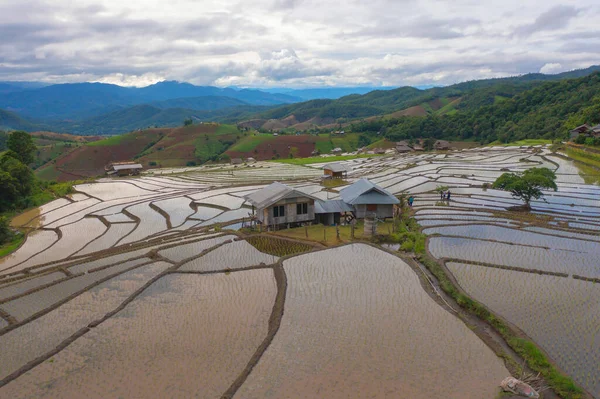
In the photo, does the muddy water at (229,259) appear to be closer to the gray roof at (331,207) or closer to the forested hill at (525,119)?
the gray roof at (331,207)

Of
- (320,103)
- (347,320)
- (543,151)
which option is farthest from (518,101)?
(320,103)

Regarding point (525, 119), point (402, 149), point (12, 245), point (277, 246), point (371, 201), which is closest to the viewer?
point (277, 246)

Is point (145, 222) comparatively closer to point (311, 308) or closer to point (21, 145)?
point (311, 308)

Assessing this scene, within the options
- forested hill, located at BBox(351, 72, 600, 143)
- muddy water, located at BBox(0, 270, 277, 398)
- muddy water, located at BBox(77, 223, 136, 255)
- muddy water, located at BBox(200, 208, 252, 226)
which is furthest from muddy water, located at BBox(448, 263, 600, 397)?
forested hill, located at BBox(351, 72, 600, 143)

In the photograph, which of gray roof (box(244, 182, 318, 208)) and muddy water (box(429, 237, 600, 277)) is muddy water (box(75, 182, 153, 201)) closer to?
gray roof (box(244, 182, 318, 208))

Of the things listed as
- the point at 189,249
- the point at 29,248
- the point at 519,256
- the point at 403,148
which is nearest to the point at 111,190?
the point at 29,248

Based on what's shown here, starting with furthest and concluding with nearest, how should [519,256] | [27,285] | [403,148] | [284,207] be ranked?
[403,148] < [284,207] < [519,256] < [27,285]

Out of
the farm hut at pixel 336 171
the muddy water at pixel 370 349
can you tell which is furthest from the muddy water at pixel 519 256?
the farm hut at pixel 336 171
